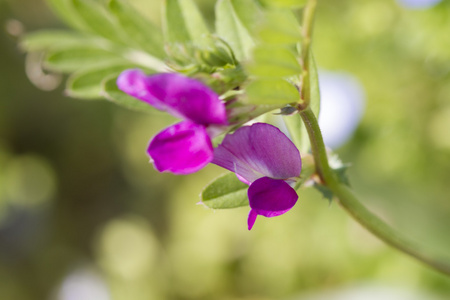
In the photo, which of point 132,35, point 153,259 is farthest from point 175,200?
point 132,35

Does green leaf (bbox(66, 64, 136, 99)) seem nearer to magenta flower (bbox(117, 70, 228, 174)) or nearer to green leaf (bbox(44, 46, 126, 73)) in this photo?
green leaf (bbox(44, 46, 126, 73))

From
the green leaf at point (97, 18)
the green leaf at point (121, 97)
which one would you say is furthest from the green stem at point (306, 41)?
the green leaf at point (97, 18)

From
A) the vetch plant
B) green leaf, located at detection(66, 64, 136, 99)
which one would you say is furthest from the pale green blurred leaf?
green leaf, located at detection(66, 64, 136, 99)

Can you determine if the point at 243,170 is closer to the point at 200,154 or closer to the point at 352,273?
the point at 200,154

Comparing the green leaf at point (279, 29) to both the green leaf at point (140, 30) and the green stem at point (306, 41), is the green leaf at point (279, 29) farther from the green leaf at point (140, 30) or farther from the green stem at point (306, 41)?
the green leaf at point (140, 30)

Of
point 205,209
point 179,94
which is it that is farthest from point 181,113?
point 205,209

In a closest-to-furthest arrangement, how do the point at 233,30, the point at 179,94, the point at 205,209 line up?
the point at 179,94
the point at 233,30
the point at 205,209

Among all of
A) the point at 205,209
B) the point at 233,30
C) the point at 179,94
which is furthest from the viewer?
the point at 205,209

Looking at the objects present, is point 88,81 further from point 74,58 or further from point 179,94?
point 179,94
